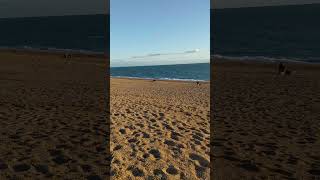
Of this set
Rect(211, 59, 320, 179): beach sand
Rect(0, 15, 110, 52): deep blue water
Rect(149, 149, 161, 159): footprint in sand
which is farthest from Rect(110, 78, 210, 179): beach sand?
Rect(0, 15, 110, 52): deep blue water

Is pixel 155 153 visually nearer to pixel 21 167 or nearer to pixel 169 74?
pixel 21 167

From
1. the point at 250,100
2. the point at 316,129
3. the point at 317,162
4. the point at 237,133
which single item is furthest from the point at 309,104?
the point at 317,162

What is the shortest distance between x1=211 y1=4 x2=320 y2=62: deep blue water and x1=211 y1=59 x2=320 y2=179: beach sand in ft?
122

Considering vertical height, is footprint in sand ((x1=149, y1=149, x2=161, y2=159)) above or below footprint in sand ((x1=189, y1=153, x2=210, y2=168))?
above

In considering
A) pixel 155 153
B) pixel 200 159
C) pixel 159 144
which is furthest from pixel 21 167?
pixel 200 159

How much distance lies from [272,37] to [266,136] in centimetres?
7221

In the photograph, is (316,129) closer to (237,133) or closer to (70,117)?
(237,133)

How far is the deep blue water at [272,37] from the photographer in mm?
57062

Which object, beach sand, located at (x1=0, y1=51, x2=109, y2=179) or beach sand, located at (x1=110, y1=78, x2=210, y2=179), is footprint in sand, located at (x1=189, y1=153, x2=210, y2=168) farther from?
beach sand, located at (x1=0, y1=51, x2=109, y2=179)

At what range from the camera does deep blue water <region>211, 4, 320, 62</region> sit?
57.1 meters

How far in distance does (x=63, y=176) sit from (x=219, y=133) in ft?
16.8

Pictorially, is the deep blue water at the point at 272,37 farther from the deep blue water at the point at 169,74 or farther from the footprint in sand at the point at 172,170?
the footprint in sand at the point at 172,170

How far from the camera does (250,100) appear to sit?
15.4 m

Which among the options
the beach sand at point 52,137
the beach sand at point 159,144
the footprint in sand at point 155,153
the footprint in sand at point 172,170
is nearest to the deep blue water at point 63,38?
the beach sand at point 52,137
